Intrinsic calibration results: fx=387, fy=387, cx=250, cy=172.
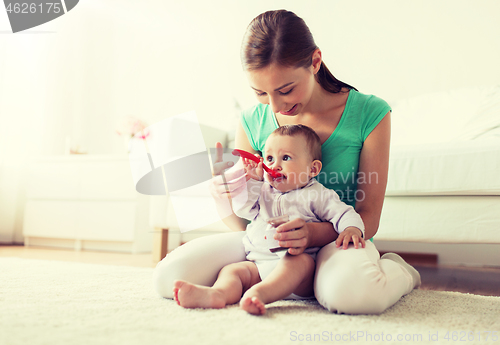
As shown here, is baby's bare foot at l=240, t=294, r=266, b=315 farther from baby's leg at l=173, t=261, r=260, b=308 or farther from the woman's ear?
the woman's ear

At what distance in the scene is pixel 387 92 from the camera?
2.19 meters

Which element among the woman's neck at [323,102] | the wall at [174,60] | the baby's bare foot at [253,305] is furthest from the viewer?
the wall at [174,60]

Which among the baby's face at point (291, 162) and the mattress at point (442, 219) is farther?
the mattress at point (442, 219)

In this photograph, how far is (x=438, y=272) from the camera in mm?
1457

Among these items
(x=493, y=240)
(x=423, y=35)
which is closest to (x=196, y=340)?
(x=493, y=240)

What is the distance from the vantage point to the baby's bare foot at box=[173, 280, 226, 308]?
688 millimetres

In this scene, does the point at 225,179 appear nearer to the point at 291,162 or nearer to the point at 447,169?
the point at 291,162

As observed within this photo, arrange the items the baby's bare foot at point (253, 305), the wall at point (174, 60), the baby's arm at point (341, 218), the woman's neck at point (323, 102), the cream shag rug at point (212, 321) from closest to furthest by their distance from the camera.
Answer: the cream shag rug at point (212, 321), the baby's bare foot at point (253, 305), the baby's arm at point (341, 218), the woman's neck at point (323, 102), the wall at point (174, 60)

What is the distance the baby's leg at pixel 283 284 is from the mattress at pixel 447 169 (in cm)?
61

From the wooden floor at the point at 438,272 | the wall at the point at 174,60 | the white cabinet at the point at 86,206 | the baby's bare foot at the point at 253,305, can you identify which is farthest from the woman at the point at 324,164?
the wall at the point at 174,60

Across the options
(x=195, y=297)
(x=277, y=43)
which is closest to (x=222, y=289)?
(x=195, y=297)

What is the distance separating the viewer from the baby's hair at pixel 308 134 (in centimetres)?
87

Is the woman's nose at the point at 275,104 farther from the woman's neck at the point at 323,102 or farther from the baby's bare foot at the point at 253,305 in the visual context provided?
the baby's bare foot at the point at 253,305

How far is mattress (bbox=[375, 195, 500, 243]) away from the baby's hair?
1.69 ft
